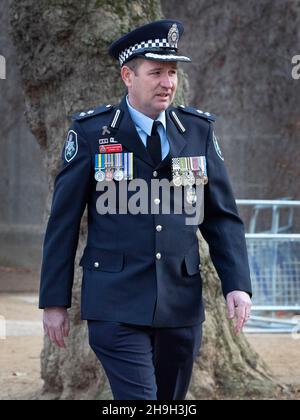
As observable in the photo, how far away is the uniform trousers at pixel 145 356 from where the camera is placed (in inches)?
137

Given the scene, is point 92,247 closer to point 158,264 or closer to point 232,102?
point 158,264

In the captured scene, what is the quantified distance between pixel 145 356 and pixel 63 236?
0.52 meters

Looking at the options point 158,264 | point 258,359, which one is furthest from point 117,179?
point 258,359

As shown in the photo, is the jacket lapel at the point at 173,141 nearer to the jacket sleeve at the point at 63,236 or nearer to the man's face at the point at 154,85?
the man's face at the point at 154,85

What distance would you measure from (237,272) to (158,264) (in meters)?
0.30

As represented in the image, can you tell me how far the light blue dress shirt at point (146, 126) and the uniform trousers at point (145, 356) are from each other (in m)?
0.65

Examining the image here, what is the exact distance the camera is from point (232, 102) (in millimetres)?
11531

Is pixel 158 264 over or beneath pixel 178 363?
over

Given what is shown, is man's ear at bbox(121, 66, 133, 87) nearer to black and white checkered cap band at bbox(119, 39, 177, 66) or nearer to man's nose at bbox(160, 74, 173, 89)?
black and white checkered cap band at bbox(119, 39, 177, 66)

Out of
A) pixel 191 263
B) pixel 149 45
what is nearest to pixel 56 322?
pixel 191 263

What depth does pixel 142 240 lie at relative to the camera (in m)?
3.59

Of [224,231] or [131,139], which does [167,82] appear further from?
[224,231]

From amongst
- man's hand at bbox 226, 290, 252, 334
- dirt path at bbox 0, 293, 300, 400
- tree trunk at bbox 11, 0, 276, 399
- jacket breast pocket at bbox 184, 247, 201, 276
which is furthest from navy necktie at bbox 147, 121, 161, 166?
dirt path at bbox 0, 293, 300, 400

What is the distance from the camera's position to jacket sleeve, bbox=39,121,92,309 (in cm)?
360
